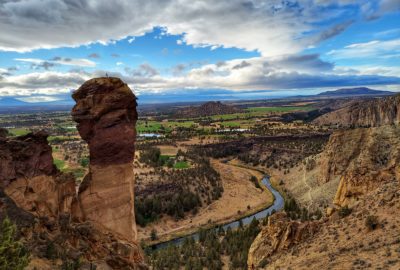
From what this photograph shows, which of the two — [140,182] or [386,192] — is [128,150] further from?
[140,182]

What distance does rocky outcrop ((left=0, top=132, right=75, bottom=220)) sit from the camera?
23234 millimetres

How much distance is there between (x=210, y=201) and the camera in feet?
255

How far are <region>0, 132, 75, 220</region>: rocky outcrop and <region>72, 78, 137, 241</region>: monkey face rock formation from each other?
1449 mm

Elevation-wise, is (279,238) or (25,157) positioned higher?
(25,157)

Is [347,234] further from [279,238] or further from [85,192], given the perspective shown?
[85,192]

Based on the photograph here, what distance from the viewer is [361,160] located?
58.8m

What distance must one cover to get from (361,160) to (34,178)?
1933 inches

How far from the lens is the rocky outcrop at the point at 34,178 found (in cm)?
2323

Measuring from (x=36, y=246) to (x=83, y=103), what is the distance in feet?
32.5

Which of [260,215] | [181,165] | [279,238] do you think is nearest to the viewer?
[279,238]

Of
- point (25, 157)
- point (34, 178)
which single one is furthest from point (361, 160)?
point (25, 157)

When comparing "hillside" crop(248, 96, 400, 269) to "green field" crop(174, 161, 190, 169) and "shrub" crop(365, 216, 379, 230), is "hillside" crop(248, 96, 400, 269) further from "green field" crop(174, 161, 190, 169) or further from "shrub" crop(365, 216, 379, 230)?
"green field" crop(174, 161, 190, 169)

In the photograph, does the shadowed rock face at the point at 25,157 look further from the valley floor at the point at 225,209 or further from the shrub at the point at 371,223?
the valley floor at the point at 225,209

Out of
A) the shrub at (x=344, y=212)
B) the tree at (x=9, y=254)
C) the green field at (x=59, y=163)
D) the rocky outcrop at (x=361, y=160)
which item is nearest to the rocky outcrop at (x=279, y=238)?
the shrub at (x=344, y=212)
